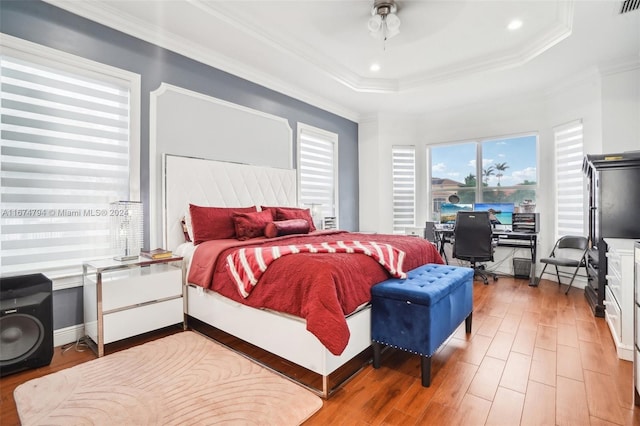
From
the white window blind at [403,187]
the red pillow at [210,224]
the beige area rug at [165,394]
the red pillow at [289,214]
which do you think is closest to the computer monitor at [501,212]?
the white window blind at [403,187]

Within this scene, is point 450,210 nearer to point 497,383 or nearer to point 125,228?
point 497,383

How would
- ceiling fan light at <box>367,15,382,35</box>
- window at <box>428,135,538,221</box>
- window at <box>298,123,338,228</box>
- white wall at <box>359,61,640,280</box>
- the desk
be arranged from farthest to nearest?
window at <box>428,135,538,221</box> < window at <box>298,123,338,228</box> < the desk < white wall at <box>359,61,640,280</box> < ceiling fan light at <box>367,15,382,35</box>

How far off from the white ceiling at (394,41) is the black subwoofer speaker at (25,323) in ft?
7.08

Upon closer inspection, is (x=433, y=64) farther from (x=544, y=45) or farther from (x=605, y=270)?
(x=605, y=270)

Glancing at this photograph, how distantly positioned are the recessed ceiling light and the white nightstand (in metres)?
4.00

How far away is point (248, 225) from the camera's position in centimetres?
306

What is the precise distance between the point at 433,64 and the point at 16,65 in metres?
4.29

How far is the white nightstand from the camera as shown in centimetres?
226

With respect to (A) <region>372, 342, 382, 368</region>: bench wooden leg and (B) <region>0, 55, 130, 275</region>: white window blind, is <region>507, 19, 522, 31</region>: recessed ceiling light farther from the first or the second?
(B) <region>0, 55, 130, 275</region>: white window blind

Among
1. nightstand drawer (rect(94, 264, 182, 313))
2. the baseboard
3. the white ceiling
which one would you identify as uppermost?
the white ceiling

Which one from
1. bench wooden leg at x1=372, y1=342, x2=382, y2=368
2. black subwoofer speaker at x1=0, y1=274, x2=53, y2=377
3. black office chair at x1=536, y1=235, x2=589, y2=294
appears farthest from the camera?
black office chair at x1=536, y1=235, x2=589, y2=294

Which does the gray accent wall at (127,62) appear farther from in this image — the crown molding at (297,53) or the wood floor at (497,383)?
the wood floor at (497,383)

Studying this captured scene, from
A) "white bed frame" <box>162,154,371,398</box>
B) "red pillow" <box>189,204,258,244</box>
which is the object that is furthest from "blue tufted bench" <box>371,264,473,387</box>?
"red pillow" <box>189,204,258,244</box>

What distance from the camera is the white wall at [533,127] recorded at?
3.71 m
